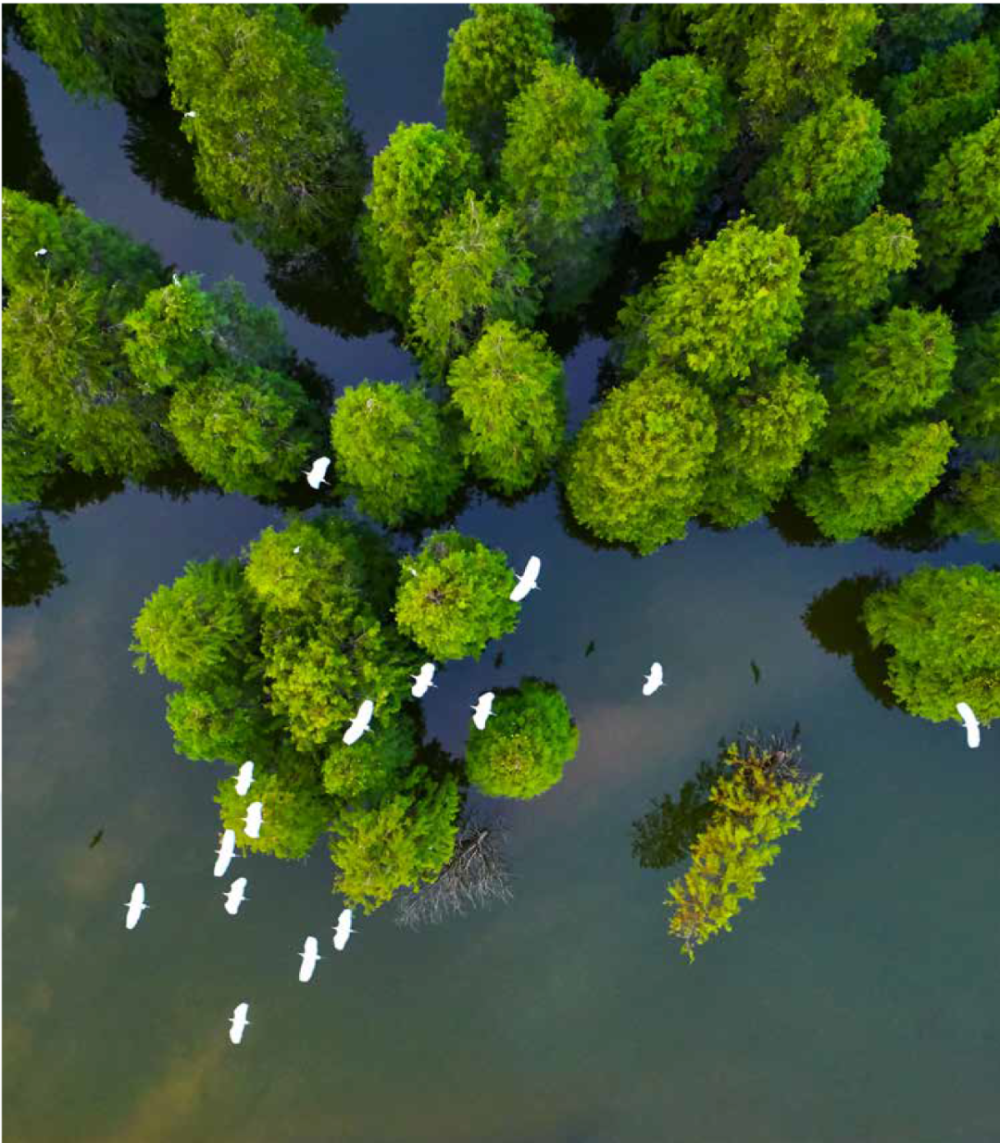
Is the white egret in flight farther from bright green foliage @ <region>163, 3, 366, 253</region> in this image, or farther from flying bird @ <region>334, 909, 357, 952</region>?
bright green foliage @ <region>163, 3, 366, 253</region>

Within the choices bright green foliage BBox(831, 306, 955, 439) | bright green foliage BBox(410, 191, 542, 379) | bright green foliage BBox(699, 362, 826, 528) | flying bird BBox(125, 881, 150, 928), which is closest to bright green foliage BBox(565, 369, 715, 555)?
bright green foliage BBox(699, 362, 826, 528)

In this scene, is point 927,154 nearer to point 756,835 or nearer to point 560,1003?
point 756,835

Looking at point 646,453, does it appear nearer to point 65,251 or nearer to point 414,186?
point 414,186

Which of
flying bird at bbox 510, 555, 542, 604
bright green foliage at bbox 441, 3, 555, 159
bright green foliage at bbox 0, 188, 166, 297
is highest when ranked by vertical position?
bright green foliage at bbox 441, 3, 555, 159

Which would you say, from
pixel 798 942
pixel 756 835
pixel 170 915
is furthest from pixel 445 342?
pixel 798 942

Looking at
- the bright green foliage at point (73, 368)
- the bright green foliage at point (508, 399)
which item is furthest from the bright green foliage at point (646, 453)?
the bright green foliage at point (73, 368)

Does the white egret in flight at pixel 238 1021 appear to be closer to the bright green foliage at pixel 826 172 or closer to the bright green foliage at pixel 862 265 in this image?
the bright green foliage at pixel 862 265

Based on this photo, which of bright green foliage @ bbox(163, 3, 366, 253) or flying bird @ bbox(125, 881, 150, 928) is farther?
flying bird @ bbox(125, 881, 150, 928)
